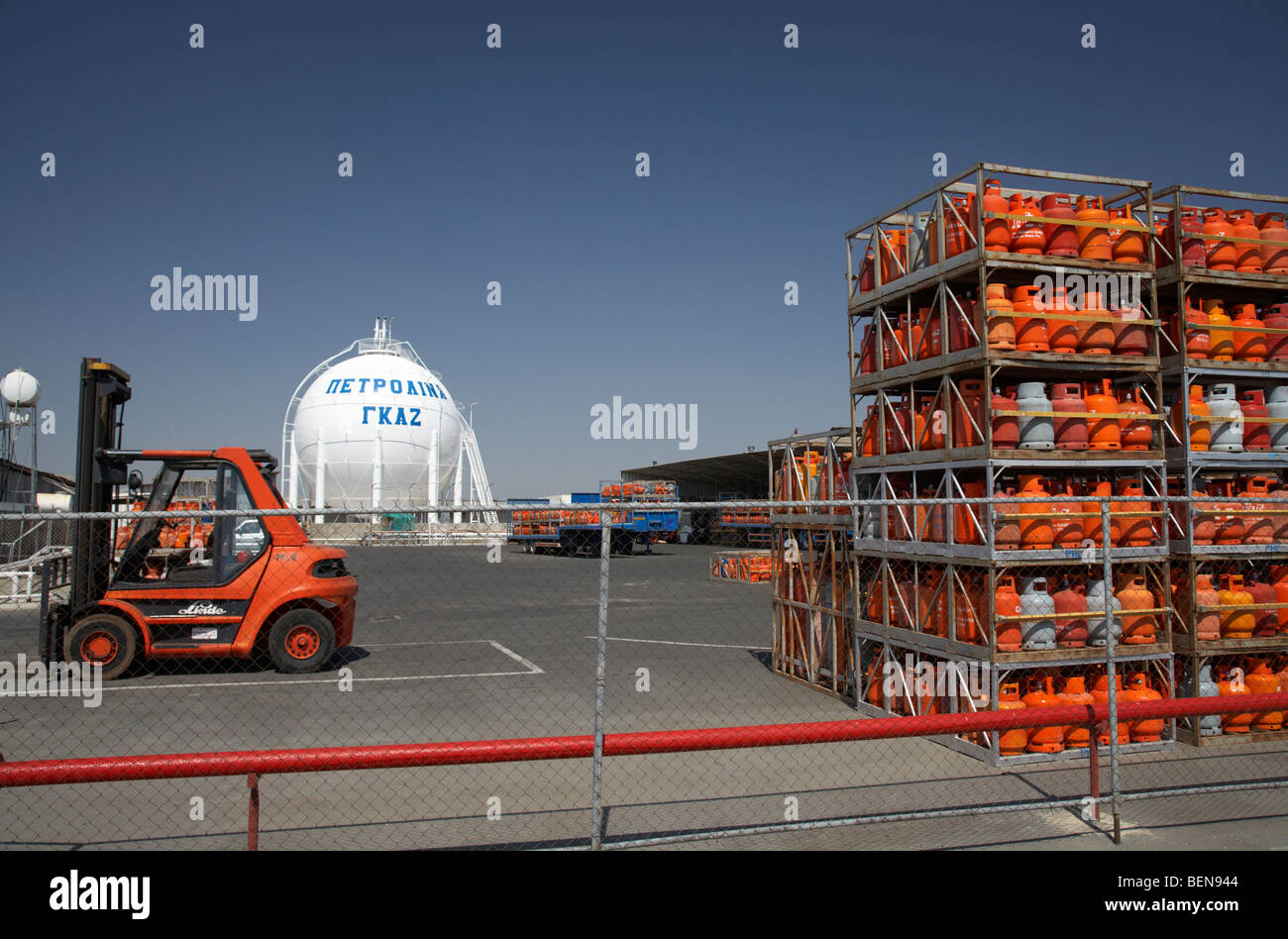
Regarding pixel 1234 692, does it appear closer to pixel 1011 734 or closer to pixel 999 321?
pixel 1011 734

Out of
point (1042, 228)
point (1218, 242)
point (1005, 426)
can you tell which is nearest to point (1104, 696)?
point (1005, 426)

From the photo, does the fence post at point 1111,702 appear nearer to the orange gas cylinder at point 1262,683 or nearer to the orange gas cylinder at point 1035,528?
the orange gas cylinder at point 1035,528

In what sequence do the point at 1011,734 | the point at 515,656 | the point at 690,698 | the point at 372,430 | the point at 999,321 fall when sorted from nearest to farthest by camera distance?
1. the point at 1011,734
2. the point at 999,321
3. the point at 690,698
4. the point at 515,656
5. the point at 372,430

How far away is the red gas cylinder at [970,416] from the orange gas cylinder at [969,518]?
1.40 feet

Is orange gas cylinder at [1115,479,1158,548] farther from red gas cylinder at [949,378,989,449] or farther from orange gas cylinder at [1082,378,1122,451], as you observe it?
red gas cylinder at [949,378,989,449]

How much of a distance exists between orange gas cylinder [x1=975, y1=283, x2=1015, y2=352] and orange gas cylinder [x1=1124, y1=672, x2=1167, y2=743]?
331cm

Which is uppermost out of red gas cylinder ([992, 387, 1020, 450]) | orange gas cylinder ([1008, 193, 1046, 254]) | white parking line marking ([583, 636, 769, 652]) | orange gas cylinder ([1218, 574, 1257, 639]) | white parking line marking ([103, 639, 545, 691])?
orange gas cylinder ([1008, 193, 1046, 254])

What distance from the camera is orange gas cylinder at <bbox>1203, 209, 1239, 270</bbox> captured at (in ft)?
27.8

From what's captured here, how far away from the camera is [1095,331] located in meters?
7.73

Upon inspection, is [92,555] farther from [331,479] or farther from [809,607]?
[331,479]

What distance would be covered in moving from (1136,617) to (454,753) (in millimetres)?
6389

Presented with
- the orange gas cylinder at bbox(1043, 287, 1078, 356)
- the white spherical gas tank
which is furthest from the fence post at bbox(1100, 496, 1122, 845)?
the white spherical gas tank

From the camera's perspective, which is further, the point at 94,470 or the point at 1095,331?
the point at 94,470
